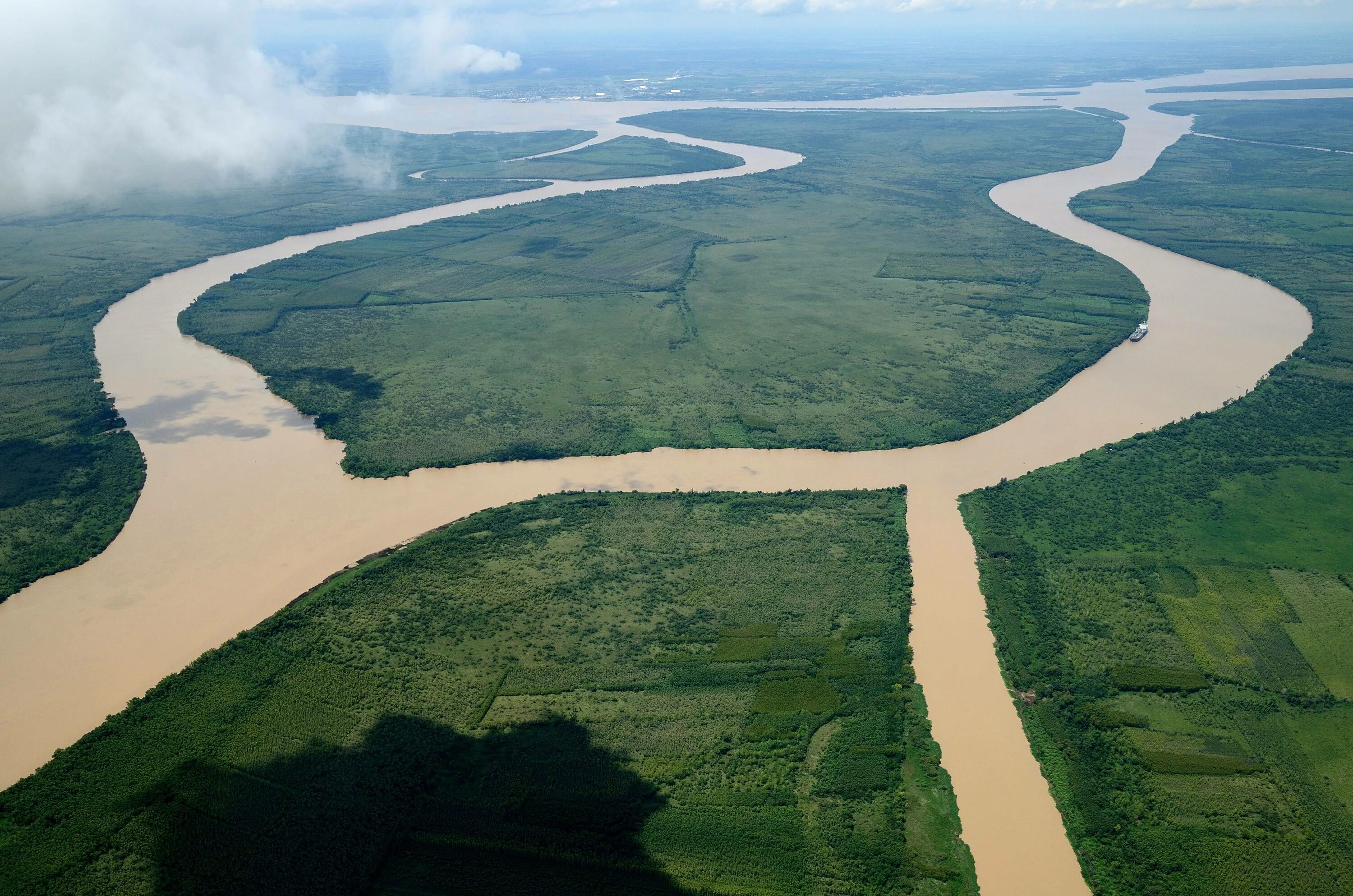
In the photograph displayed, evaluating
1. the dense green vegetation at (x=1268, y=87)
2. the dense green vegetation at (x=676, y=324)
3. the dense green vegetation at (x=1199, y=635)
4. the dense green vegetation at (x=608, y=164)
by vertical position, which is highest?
the dense green vegetation at (x=1268, y=87)

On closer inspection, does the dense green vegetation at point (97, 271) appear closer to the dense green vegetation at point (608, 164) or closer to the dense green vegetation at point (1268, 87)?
the dense green vegetation at point (608, 164)

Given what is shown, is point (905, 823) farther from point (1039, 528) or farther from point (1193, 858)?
point (1039, 528)

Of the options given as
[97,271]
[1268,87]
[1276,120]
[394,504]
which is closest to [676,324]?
[394,504]

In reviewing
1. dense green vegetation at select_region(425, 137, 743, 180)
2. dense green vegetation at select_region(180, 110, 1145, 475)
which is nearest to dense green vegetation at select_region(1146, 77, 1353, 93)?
dense green vegetation at select_region(425, 137, 743, 180)

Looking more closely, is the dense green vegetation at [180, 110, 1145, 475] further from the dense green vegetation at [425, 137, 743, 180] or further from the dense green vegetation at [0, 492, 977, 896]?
the dense green vegetation at [425, 137, 743, 180]

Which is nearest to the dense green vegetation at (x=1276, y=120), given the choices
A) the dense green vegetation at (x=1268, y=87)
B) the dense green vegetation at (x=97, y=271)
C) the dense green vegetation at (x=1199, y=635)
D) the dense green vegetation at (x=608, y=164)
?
the dense green vegetation at (x=1268, y=87)
